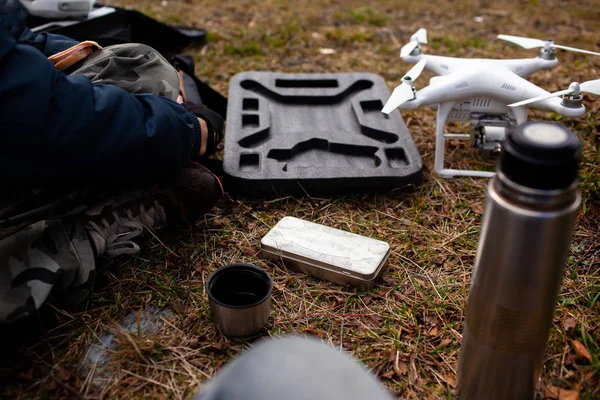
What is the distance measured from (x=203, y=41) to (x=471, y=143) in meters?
2.12

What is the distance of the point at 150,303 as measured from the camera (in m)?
1.83

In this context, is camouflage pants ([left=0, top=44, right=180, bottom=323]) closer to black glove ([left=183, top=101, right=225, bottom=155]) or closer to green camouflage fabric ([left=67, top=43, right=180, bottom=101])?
green camouflage fabric ([left=67, top=43, right=180, bottom=101])

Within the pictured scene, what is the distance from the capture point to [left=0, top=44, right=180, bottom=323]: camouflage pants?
1612 millimetres

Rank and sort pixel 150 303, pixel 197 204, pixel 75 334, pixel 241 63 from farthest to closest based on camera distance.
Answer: pixel 241 63 → pixel 197 204 → pixel 150 303 → pixel 75 334

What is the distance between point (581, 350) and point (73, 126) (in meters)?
1.61

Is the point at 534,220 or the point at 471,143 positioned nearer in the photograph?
the point at 534,220

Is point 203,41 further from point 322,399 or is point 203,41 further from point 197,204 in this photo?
point 322,399

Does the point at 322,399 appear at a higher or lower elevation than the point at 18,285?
higher

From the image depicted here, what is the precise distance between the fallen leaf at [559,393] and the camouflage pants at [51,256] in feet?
4.54

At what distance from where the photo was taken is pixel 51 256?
1709 millimetres

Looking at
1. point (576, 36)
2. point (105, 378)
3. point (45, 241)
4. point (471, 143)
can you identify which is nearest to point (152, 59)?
point (45, 241)

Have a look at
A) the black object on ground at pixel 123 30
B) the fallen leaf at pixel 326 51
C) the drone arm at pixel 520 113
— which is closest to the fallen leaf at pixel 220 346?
the drone arm at pixel 520 113

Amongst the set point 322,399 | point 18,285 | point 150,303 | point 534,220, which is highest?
point 534,220

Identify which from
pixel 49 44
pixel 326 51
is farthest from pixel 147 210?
pixel 326 51
